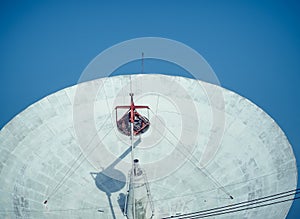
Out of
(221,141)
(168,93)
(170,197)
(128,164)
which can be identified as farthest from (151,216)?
(168,93)

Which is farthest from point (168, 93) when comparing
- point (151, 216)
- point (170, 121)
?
point (151, 216)

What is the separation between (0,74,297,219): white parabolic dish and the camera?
651 inches

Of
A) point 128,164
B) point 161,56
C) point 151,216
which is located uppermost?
point 161,56

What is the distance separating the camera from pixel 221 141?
1750 centimetres

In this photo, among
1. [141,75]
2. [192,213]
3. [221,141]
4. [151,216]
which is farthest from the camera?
[141,75]

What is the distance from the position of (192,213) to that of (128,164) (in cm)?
325

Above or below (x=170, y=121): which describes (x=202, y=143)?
below

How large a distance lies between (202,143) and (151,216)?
157 inches

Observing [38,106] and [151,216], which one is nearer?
[151,216]

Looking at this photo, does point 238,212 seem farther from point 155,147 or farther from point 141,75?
point 141,75

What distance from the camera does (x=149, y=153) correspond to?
18.0 metres

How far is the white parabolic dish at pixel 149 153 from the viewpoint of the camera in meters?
16.5

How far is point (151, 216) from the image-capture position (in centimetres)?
1526

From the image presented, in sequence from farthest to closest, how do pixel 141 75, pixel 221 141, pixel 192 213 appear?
pixel 141 75
pixel 221 141
pixel 192 213
